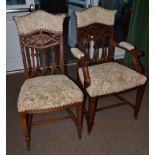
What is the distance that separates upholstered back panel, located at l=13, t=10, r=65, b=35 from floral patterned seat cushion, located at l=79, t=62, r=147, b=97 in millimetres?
494

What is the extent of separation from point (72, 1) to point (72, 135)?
2.55m

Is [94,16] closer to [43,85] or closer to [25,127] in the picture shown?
[43,85]

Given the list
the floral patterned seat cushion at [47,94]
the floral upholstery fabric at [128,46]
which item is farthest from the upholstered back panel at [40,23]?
the floral upholstery fabric at [128,46]

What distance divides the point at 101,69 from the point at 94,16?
538 mm

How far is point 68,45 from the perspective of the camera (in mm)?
4070

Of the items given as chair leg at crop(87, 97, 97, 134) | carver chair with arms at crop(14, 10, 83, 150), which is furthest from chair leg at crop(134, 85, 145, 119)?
carver chair with arms at crop(14, 10, 83, 150)

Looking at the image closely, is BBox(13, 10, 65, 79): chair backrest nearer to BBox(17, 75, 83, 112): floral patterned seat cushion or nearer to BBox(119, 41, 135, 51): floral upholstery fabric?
BBox(17, 75, 83, 112): floral patterned seat cushion

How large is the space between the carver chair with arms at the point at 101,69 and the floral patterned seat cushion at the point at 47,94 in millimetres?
163

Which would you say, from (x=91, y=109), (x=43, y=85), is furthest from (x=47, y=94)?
(x=91, y=109)

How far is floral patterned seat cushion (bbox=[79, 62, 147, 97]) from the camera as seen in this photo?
1.65 metres

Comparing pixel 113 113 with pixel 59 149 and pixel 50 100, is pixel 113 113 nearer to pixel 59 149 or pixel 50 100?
pixel 59 149

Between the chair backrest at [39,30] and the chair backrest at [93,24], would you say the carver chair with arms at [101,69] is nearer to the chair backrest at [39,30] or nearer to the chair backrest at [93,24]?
the chair backrest at [93,24]

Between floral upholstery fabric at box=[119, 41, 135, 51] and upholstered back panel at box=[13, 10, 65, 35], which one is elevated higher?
upholstered back panel at box=[13, 10, 65, 35]

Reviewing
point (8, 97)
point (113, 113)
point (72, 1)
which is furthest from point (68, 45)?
point (113, 113)
